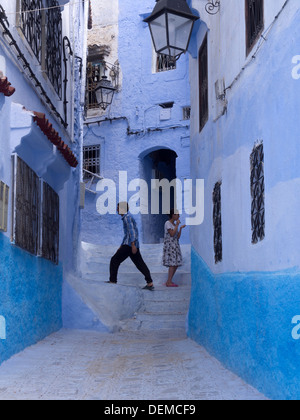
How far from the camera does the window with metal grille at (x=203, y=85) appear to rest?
8.41 m

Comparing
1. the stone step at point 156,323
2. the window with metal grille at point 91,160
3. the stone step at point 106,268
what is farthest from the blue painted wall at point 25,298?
the window with metal grille at point 91,160

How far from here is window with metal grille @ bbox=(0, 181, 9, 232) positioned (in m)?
5.85

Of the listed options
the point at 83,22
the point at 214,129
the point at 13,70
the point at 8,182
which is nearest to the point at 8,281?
the point at 8,182

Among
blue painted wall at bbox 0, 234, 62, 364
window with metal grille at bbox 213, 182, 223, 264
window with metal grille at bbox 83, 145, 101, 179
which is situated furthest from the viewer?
window with metal grille at bbox 83, 145, 101, 179

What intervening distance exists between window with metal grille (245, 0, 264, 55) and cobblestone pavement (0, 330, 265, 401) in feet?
10.3

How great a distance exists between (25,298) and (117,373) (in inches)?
62.3

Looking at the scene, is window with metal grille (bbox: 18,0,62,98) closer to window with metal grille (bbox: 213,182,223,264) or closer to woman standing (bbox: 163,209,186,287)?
window with metal grille (bbox: 213,182,223,264)

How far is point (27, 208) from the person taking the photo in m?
7.00

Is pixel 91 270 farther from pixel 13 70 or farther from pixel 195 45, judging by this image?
pixel 13 70

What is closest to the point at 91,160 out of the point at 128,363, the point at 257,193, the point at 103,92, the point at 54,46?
the point at 103,92

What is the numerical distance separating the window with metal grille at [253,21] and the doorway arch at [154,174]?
11.2 meters

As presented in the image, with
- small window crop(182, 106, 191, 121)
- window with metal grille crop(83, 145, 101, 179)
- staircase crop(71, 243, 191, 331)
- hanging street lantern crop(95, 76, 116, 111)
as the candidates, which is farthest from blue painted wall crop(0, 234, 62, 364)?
small window crop(182, 106, 191, 121)

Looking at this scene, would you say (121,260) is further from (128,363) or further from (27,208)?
(128,363)

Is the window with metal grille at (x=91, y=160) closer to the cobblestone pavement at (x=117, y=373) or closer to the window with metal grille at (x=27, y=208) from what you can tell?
the cobblestone pavement at (x=117, y=373)
